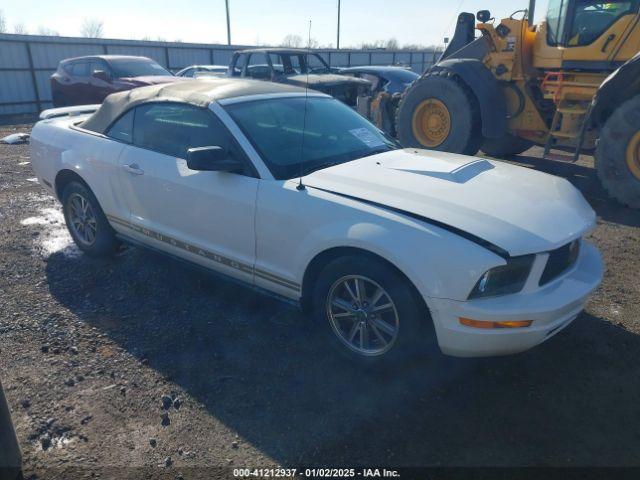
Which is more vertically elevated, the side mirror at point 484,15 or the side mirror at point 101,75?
the side mirror at point 484,15

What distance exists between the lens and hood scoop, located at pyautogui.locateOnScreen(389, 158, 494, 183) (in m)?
3.28

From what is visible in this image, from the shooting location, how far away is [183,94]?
3.89 m

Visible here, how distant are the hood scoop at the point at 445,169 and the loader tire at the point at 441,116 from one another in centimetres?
441

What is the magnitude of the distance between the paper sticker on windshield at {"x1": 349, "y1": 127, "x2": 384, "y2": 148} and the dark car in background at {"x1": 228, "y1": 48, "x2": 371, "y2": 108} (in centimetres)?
664

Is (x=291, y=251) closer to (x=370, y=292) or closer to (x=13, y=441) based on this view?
(x=370, y=292)

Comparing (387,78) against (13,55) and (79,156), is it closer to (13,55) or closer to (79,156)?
(79,156)

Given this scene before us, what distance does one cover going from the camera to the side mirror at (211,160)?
3193 mm

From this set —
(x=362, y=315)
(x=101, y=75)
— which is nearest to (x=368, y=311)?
(x=362, y=315)

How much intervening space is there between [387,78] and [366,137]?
8647 mm

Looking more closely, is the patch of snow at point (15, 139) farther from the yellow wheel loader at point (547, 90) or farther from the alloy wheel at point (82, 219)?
the yellow wheel loader at point (547, 90)

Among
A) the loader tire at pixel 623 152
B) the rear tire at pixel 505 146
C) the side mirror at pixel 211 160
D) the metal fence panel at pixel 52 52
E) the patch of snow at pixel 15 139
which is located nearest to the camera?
the side mirror at pixel 211 160

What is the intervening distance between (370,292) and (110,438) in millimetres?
1609

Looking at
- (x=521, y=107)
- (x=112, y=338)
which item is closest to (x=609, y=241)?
(x=521, y=107)

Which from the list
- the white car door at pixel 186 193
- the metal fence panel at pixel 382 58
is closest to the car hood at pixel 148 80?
the white car door at pixel 186 193
